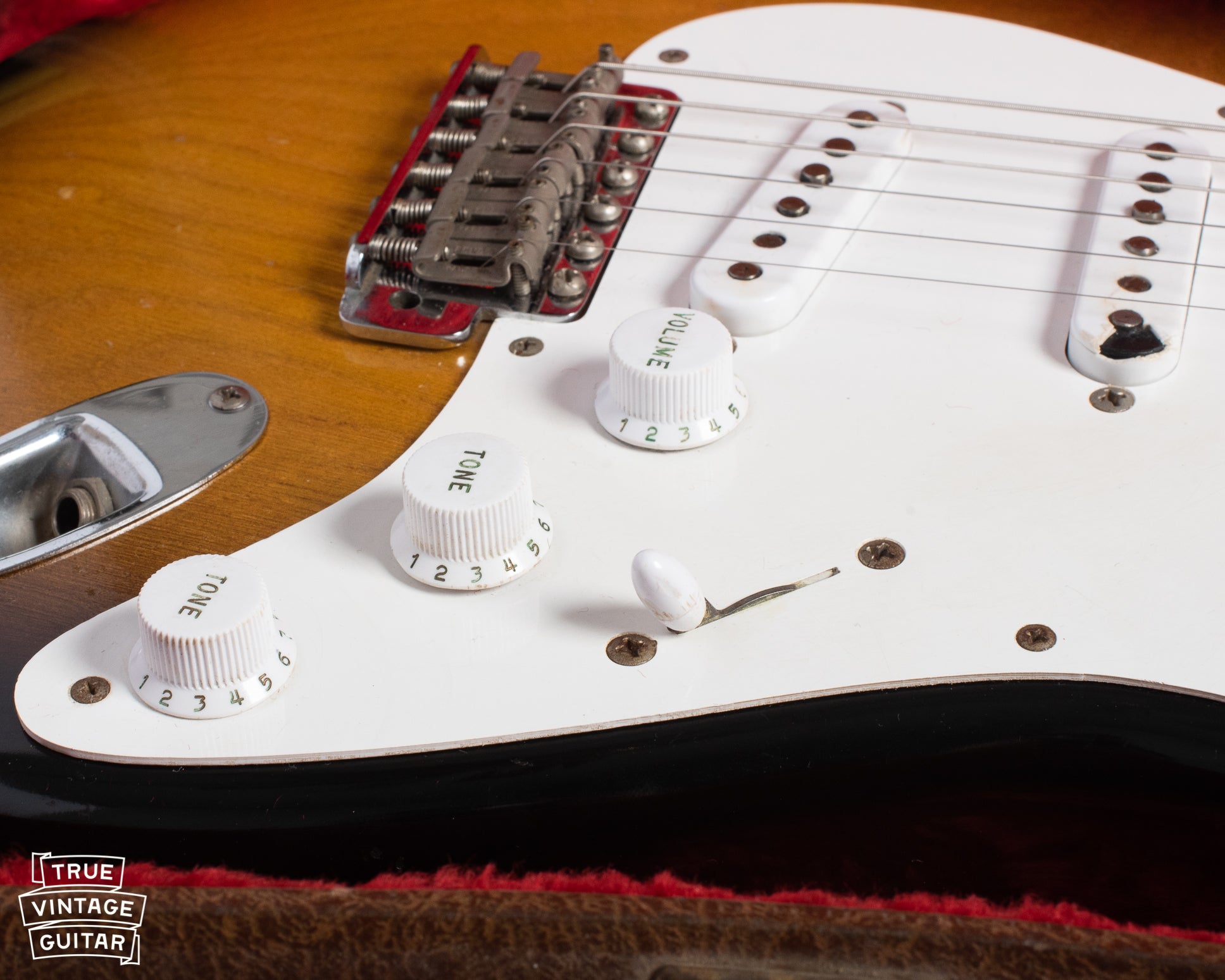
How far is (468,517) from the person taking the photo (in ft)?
2.29

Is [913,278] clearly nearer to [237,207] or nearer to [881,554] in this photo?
[881,554]

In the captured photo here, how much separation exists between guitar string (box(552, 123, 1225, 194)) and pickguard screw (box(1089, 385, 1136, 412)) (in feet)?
0.52

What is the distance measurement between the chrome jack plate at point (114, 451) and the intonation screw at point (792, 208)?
354mm

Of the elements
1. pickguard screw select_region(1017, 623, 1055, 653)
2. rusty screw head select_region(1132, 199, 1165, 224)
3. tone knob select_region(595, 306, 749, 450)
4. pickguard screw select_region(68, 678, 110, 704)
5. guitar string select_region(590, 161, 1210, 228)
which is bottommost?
pickguard screw select_region(68, 678, 110, 704)

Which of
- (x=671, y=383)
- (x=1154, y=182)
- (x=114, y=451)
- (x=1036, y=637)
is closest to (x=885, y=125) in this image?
(x=1154, y=182)

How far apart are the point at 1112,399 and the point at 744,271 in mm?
232

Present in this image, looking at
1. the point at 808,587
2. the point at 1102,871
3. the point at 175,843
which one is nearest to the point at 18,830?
the point at 175,843

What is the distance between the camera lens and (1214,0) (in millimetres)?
1132

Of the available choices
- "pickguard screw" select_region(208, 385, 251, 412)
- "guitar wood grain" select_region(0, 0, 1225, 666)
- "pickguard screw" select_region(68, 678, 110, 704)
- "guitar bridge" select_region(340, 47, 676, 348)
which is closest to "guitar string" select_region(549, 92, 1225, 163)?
"guitar bridge" select_region(340, 47, 676, 348)

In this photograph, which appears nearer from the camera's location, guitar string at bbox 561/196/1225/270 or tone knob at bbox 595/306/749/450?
tone knob at bbox 595/306/749/450

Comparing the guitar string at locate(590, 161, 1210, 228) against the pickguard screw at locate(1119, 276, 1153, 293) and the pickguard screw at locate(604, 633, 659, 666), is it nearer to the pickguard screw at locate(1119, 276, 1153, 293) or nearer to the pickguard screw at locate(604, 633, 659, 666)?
the pickguard screw at locate(1119, 276, 1153, 293)

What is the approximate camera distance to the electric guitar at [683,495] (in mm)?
655

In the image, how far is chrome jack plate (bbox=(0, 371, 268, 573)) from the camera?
82cm

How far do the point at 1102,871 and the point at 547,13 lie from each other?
81 centimetres
